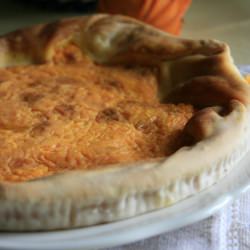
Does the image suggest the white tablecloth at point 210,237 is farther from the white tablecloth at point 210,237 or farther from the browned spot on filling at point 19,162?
the browned spot on filling at point 19,162

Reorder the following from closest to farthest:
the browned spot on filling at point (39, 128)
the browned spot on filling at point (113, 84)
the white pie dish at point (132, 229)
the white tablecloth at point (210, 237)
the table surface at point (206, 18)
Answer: the white pie dish at point (132, 229), the white tablecloth at point (210, 237), the browned spot on filling at point (39, 128), the browned spot on filling at point (113, 84), the table surface at point (206, 18)

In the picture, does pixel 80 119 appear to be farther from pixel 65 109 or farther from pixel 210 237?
pixel 210 237

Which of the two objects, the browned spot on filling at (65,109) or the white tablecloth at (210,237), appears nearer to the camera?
the white tablecloth at (210,237)

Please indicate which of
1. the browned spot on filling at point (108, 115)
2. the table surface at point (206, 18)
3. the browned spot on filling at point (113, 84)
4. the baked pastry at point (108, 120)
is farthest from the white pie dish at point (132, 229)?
the table surface at point (206, 18)

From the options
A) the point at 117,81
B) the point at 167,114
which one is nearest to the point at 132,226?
the point at 167,114

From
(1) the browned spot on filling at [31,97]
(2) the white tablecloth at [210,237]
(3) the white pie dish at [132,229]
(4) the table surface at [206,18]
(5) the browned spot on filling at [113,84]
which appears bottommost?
(4) the table surface at [206,18]

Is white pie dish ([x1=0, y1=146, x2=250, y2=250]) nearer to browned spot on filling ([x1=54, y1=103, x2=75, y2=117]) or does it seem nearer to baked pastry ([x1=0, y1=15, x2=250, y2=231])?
baked pastry ([x1=0, y1=15, x2=250, y2=231])

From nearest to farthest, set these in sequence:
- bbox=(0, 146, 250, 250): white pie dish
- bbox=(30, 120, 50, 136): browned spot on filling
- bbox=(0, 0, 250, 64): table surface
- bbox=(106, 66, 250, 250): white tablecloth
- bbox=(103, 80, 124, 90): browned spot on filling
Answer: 1. bbox=(0, 146, 250, 250): white pie dish
2. bbox=(106, 66, 250, 250): white tablecloth
3. bbox=(30, 120, 50, 136): browned spot on filling
4. bbox=(103, 80, 124, 90): browned spot on filling
5. bbox=(0, 0, 250, 64): table surface

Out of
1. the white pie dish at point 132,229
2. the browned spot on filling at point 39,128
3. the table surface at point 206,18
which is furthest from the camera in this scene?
the table surface at point 206,18

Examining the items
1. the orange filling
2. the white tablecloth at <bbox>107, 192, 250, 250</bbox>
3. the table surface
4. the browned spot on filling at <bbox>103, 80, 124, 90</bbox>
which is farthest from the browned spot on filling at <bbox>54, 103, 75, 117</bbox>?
the table surface
